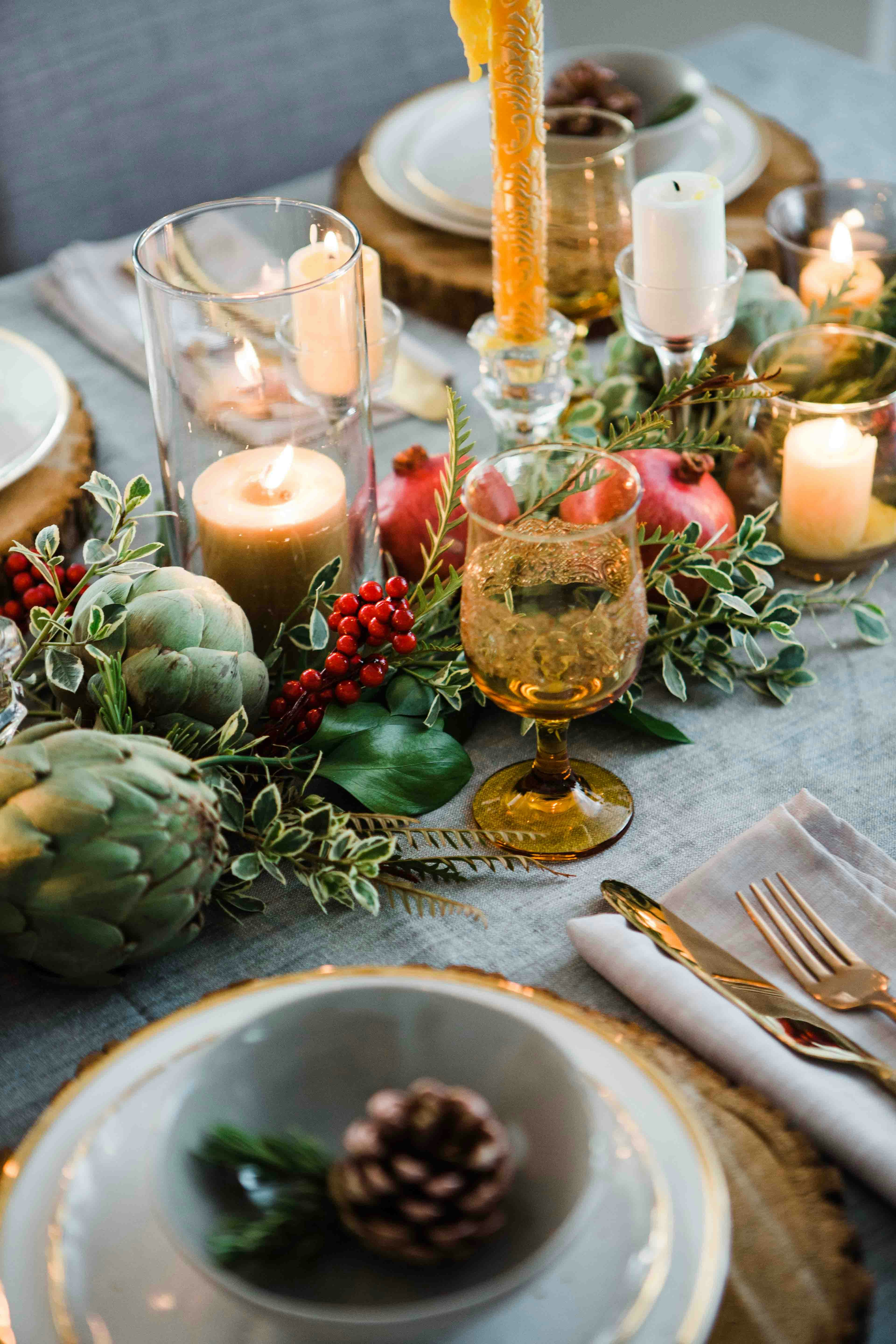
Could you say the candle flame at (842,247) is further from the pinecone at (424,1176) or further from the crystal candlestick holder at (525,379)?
the pinecone at (424,1176)

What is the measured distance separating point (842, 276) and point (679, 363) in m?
0.24

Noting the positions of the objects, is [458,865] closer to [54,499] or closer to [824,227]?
[54,499]

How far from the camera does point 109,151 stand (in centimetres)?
164

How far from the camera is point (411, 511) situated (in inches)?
30.6

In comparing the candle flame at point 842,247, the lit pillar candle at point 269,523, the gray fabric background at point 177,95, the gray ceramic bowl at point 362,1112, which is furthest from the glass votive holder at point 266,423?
the gray fabric background at point 177,95

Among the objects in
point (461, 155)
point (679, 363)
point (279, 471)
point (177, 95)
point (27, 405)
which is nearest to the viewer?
point (279, 471)

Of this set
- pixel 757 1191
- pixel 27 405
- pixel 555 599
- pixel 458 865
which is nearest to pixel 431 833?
pixel 458 865

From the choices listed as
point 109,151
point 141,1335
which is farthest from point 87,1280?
point 109,151

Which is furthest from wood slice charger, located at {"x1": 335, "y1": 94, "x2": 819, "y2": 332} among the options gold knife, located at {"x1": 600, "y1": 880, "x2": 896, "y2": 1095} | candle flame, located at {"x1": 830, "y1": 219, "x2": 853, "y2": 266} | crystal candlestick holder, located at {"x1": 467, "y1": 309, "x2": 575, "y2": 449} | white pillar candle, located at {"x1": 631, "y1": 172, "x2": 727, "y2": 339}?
gold knife, located at {"x1": 600, "y1": 880, "x2": 896, "y2": 1095}

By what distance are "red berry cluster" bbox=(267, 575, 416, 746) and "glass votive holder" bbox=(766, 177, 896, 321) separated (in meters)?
0.52

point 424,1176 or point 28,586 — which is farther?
point 28,586

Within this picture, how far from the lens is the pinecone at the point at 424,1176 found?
1.14ft

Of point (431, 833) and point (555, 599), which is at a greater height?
point (555, 599)

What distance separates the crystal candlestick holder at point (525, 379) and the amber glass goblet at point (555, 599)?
0.72 ft
